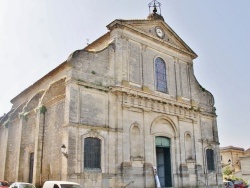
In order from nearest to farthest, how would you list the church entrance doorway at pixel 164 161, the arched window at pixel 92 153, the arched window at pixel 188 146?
the arched window at pixel 92 153, the church entrance doorway at pixel 164 161, the arched window at pixel 188 146

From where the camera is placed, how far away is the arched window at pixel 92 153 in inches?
604

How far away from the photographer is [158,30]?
21.8m

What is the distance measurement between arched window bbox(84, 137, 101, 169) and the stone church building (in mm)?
52

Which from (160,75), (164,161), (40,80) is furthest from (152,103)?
(40,80)

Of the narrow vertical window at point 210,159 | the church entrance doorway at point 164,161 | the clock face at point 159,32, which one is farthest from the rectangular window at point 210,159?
the clock face at point 159,32

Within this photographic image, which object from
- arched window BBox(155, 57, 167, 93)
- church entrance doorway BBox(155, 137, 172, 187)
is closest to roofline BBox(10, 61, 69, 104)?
arched window BBox(155, 57, 167, 93)

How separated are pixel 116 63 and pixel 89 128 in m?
4.73

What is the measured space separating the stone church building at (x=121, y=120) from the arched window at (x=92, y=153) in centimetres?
5

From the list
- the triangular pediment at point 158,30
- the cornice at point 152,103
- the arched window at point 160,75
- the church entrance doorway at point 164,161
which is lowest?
the church entrance doorway at point 164,161

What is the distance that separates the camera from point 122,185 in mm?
16078

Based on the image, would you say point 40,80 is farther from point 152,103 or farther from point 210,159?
point 210,159

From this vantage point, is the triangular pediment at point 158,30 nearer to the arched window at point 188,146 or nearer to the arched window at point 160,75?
the arched window at point 160,75

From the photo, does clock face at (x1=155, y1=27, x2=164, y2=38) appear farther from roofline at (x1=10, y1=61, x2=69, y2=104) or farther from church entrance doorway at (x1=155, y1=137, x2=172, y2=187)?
church entrance doorway at (x1=155, y1=137, x2=172, y2=187)

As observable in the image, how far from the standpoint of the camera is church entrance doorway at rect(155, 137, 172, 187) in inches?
770
